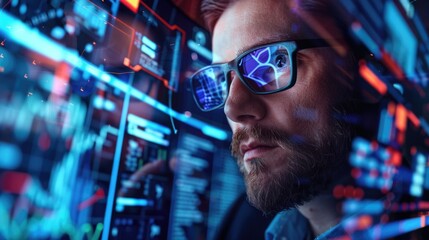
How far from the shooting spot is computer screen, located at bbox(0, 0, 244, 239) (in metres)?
0.40

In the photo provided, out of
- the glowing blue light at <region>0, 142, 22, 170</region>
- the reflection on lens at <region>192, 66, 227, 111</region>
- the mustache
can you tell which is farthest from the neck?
the glowing blue light at <region>0, 142, 22, 170</region>

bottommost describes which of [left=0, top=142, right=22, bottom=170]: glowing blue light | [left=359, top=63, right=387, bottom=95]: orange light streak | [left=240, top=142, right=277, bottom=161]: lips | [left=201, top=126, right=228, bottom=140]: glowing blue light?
[left=0, top=142, right=22, bottom=170]: glowing blue light

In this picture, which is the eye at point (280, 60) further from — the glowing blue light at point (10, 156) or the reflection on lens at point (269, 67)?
the glowing blue light at point (10, 156)

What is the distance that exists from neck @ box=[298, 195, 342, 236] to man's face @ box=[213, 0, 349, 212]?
3.9 inches

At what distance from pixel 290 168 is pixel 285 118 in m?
0.09

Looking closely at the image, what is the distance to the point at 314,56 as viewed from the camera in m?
0.59

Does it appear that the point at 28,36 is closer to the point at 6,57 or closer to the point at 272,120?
the point at 6,57

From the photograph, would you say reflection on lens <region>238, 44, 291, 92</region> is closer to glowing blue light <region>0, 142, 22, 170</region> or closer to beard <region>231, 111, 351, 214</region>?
beard <region>231, 111, 351, 214</region>

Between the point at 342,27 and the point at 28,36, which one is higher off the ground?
the point at 342,27

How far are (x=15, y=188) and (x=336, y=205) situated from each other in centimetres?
59

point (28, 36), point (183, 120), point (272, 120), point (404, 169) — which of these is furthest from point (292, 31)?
point (404, 169)

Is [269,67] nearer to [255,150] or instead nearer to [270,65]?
[270,65]

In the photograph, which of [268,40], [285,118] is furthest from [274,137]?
[268,40]

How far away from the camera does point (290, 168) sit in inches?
22.3
